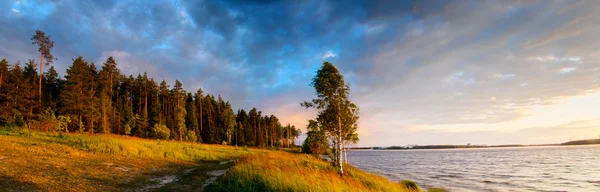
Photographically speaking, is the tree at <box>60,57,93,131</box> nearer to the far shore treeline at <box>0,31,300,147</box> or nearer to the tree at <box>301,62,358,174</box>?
the far shore treeline at <box>0,31,300,147</box>

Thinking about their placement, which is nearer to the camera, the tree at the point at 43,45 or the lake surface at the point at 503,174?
the lake surface at the point at 503,174

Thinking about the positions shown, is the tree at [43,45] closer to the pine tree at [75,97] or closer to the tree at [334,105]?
the pine tree at [75,97]

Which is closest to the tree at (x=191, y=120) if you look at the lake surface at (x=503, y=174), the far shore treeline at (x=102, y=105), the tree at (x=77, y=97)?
the far shore treeline at (x=102, y=105)

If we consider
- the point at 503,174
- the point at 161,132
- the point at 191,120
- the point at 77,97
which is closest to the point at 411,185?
the point at 503,174

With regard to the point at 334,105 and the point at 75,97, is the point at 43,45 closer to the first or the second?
the point at 75,97

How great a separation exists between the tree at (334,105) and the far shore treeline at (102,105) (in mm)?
28009

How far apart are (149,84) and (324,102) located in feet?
210

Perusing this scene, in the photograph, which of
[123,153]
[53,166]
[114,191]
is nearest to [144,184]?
[114,191]

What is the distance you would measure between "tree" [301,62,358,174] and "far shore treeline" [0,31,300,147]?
91.9ft

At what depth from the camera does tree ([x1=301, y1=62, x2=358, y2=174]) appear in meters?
21.8

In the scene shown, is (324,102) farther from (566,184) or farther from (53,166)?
(566,184)

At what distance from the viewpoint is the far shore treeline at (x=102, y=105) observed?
44906mm

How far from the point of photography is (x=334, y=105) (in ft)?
71.3

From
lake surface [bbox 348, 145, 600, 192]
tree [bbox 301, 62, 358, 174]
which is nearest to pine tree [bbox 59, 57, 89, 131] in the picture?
tree [bbox 301, 62, 358, 174]
